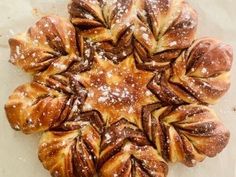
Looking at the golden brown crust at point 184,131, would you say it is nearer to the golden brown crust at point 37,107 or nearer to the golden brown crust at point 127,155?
the golden brown crust at point 127,155

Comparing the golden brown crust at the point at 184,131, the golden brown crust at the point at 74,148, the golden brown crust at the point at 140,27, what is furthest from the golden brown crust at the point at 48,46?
the golden brown crust at the point at 184,131

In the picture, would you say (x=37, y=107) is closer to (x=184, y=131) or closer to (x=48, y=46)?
(x=48, y=46)

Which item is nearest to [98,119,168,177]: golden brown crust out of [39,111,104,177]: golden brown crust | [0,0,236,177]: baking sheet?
[39,111,104,177]: golden brown crust

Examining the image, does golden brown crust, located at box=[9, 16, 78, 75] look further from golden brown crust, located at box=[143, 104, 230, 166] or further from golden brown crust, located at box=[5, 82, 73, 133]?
golden brown crust, located at box=[143, 104, 230, 166]

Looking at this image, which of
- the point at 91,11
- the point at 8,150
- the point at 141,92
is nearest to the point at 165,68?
the point at 141,92

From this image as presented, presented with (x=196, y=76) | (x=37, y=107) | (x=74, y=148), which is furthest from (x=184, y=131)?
(x=37, y=107)

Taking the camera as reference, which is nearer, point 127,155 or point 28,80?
point 127,155

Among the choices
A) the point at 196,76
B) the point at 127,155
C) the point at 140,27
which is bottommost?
the point at 127,155
